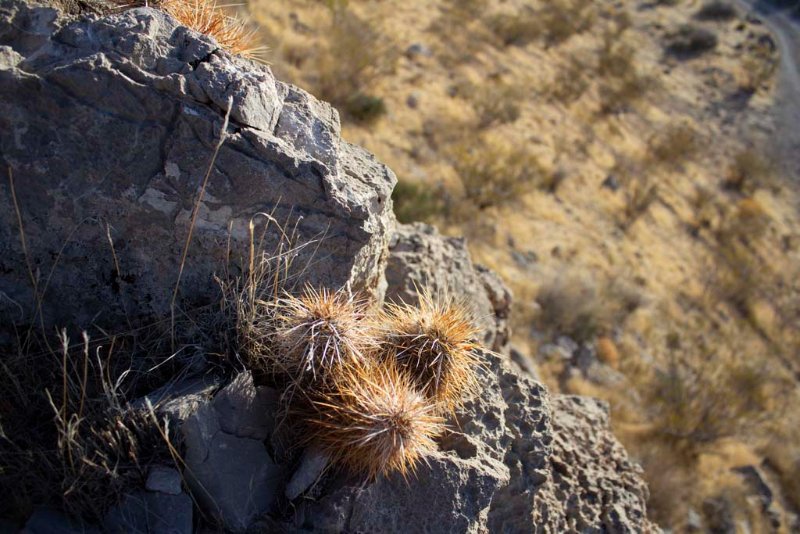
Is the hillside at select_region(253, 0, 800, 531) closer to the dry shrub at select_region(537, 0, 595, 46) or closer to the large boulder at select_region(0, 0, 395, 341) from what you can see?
the dry shrub at select_region(537, 0, 595, 46)

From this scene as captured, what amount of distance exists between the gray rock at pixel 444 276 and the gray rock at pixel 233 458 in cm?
137

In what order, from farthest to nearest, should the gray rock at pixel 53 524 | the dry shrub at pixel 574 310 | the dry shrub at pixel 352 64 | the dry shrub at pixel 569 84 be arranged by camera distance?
the dry shrub at pixel 569 84, the dry shrub at pixel 352 64, the dry shrub at pixel 574 310, the gray rock at pixel 53 524

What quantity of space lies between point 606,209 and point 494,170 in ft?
9.22

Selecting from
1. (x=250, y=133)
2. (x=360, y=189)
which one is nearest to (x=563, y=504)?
(x=360, y=189)

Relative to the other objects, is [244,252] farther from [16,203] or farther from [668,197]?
[668,197]

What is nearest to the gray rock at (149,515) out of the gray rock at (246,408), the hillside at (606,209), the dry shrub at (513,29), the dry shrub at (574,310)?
the gray rock at (246,408)

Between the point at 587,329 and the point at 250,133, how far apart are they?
605 centimetres

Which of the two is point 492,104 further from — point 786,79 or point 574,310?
point 786,79

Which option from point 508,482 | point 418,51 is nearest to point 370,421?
point 508,482

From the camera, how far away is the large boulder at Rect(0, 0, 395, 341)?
239cm

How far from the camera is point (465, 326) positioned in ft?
8.79

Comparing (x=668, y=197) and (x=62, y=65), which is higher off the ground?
(x=62, y=65)

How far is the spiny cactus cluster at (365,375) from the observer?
7.47ft

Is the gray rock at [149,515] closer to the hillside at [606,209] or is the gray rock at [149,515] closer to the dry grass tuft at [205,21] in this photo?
the dry grass tuft at [205,21]
